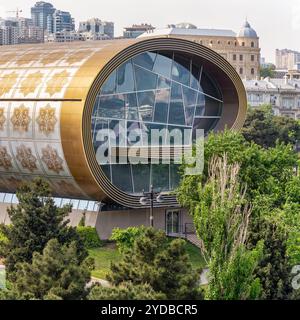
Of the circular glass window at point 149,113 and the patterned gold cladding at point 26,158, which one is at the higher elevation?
the circular glass window at point 149,113

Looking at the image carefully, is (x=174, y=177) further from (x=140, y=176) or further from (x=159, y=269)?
(x=159, y=269)

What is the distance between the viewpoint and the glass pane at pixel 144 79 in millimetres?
41969

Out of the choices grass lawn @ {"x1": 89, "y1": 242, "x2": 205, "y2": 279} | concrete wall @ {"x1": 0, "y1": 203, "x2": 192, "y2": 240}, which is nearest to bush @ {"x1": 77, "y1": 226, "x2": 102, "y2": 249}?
grass lawn @ {"x1": 89, "y1": 242, "x2": 205, "y2": 279}

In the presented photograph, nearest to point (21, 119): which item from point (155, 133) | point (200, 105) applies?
point (155, 133)

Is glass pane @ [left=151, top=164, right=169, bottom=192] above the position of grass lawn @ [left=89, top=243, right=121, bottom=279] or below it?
above

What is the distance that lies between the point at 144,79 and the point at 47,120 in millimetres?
4625

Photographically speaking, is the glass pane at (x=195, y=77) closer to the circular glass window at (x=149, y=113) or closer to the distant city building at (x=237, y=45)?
the circular glass window at (x=149, y=113)

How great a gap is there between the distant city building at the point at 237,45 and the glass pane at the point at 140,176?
80821 mm

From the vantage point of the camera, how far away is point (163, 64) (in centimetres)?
4297

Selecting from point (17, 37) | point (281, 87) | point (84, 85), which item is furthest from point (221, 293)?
point (281, 87)

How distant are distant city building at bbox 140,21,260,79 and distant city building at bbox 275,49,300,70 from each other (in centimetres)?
3588

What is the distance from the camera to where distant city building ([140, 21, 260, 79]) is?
124812 mm

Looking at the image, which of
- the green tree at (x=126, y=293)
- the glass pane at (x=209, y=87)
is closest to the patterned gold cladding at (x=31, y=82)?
the glass pane at (x=209, y=87)

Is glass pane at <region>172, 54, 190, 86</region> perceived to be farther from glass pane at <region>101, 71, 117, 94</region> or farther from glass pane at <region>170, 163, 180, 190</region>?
glass pane at <region>170, 163, 180, 190</region>
